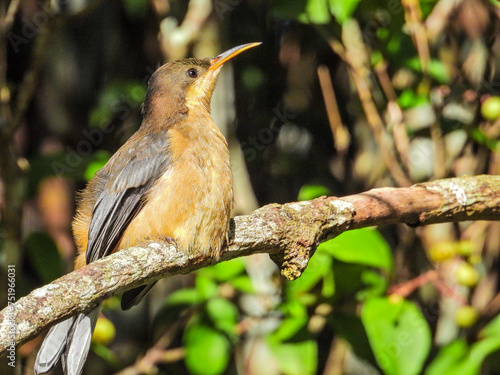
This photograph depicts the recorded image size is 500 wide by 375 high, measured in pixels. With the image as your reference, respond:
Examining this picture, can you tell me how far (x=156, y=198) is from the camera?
3.78m

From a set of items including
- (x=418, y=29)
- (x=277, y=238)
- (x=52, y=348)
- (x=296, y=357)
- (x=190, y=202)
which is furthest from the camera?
(x=418, y=29)

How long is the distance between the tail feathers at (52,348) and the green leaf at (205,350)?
2.84 feet

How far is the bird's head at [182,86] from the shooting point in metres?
4.33

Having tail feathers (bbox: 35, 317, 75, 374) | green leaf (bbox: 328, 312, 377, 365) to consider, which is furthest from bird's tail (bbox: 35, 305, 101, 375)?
green leaf (bbox: 328, 312, 377, 365)

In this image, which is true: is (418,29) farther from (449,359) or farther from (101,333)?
(101,333)

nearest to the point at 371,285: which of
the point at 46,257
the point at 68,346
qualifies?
the point at 68,346

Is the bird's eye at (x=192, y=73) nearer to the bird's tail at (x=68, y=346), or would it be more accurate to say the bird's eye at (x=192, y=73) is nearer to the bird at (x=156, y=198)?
the bird at (x=156, y=198)

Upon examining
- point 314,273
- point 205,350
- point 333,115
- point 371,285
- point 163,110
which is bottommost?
point 205,350

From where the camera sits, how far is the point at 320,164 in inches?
259

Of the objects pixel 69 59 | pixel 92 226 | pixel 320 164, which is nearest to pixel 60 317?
pixel 92 226

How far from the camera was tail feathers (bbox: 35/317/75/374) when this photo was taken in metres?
3.44

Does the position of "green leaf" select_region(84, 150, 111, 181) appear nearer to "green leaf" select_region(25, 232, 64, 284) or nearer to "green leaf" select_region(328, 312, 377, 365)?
"green leaf" select_region(25, 232, 64, 284)

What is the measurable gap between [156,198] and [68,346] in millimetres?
918

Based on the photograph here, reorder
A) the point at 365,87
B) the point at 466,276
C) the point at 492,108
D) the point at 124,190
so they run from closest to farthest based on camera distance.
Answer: the point at 124,190
the point at 492,108
the point at 466,276
the point at 365,87
